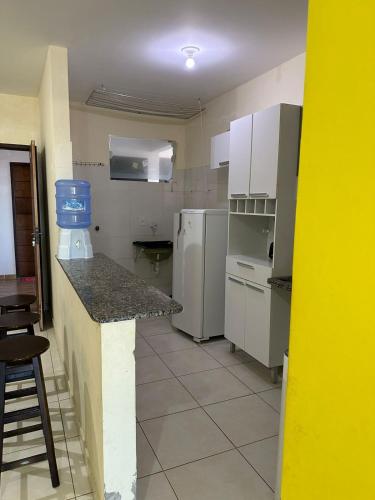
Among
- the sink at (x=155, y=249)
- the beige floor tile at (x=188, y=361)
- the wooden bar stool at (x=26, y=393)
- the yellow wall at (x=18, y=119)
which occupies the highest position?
the yellow wall at (x=18, y=119)

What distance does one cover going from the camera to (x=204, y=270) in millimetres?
3316

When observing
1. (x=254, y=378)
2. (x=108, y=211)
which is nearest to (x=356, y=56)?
(x=254, y=378)

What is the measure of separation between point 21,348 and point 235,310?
1.85 meters

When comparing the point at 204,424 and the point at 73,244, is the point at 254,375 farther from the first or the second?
the point at 73,244

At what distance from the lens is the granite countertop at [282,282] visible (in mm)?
2295

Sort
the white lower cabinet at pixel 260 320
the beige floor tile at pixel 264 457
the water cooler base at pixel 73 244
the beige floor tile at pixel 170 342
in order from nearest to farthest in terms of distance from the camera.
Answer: the beige floor tile at pixel 264 457 → the water cooler base at pixel 73 244 → the white lower cabinet at pixel 260 320 → the beige floor tile at pixel 170 342

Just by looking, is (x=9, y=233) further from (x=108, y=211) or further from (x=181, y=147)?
(x=181, y=147)

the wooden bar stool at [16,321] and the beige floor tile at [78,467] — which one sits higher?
the wooden bar stool at [16,321]

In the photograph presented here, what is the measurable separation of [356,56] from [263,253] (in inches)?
102

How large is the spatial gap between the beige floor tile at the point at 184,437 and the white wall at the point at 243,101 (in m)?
2.53

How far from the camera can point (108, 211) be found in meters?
4.39

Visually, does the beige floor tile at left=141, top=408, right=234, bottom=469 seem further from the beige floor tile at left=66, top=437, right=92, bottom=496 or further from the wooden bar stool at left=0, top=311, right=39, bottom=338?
the wooden bar stool at left=0, top=311, right=39, bottom=338

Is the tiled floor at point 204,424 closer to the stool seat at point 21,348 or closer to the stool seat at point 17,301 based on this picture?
the stool seat at point 21,348

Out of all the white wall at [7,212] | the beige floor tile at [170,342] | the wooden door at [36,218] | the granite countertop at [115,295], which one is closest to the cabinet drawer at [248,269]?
the beige floor tile at [170,342]
